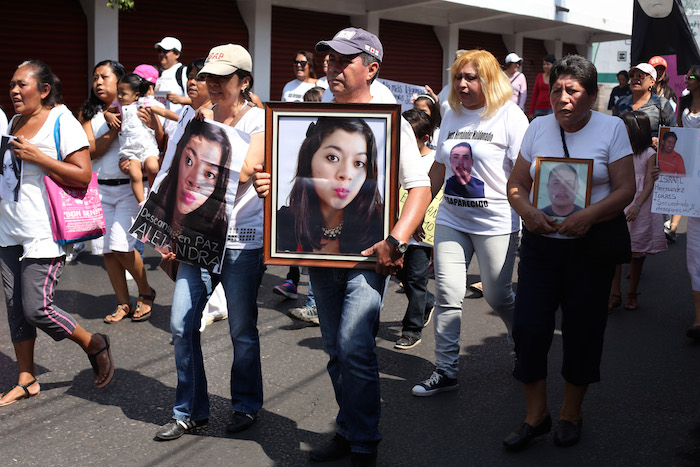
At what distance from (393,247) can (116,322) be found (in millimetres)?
3557

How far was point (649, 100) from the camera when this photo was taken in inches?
313

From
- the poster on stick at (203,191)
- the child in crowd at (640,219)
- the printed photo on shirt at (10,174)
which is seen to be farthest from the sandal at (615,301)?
the printed photo on shirt at (10,174)

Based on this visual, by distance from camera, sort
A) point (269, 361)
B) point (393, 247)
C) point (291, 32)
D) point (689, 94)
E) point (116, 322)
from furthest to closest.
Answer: point (291, 32) → point (689, 94) → point (116, 322) → point (269, 361) → point (393, 247)


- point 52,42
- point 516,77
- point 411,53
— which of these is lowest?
point 516,77

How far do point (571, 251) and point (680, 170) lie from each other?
237 centimetres

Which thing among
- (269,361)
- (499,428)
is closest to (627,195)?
(499,428)

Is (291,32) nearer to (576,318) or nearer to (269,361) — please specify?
(269,361)

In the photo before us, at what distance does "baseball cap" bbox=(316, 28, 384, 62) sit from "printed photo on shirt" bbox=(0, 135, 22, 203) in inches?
79.2

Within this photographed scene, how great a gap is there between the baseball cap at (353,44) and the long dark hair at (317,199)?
311 mm

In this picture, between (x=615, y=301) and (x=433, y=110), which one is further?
(x=615, y=301)

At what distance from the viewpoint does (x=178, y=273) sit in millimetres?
4184

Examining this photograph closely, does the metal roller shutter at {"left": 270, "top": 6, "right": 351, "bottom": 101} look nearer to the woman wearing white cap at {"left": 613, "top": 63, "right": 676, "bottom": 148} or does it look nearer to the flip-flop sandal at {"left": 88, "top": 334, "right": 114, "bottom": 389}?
the woman wearing white cap at {"left": 613, "top": 63, "right": 676, "bottom": 148}

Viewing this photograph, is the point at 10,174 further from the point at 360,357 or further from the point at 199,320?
the point at 360,357

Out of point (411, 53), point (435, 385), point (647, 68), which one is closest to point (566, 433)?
point (435, 385)
